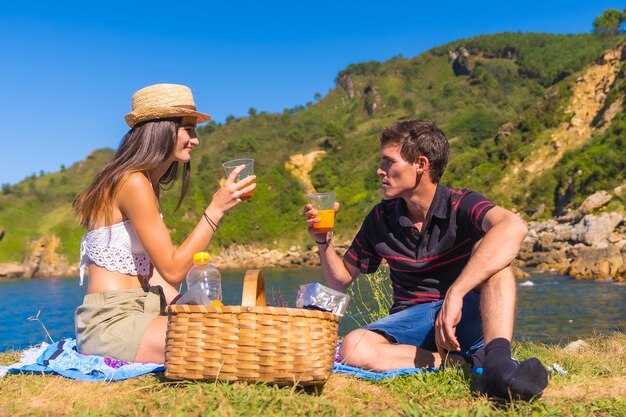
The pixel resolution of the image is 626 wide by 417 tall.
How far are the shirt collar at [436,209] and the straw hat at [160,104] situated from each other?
1244 mm

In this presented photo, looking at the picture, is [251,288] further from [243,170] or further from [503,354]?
[503,354]

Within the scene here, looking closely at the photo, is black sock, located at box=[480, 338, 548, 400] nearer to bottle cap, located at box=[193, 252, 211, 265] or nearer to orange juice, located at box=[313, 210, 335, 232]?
orange juice, located at box=[313, 210, 335, 232]

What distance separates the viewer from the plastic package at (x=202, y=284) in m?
2.94

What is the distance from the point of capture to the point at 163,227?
314cm

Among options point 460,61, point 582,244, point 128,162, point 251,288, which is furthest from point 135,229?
point 460,61

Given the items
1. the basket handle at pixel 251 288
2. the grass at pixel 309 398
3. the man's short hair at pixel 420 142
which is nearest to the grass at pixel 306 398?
the grass at pixel 309 398

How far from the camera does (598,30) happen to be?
73.7 metres

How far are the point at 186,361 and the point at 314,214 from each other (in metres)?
1.11

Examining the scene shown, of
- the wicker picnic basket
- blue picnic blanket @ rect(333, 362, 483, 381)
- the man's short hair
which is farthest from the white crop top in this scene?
the man's short hair

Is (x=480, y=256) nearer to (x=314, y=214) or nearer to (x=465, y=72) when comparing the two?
(x=314, y=214)

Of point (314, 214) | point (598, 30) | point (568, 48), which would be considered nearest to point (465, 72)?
point (568, 48)

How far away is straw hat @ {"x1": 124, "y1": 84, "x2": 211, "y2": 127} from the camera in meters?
3.28

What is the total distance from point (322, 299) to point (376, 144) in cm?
5955

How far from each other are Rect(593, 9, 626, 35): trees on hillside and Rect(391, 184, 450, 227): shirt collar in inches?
2856
